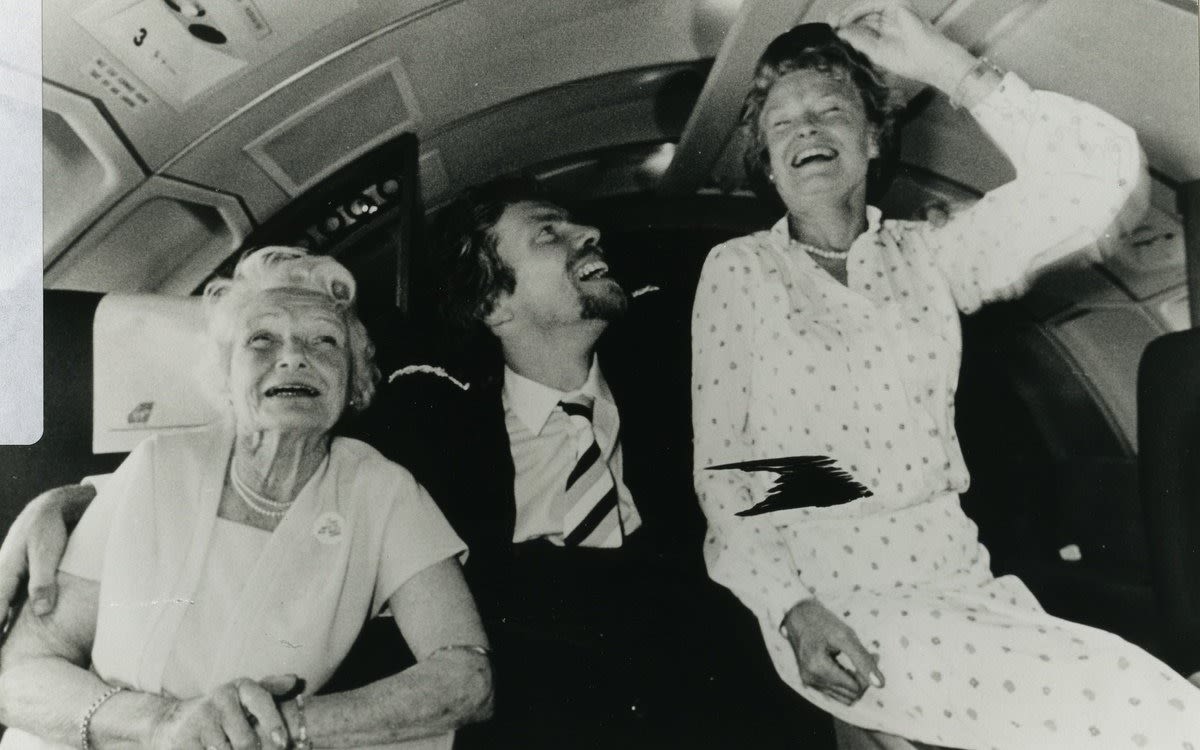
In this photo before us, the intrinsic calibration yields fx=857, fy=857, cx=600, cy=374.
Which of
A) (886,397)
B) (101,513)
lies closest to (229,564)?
(101,513)

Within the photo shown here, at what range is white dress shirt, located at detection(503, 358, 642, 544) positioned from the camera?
115cm

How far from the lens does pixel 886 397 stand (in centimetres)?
114

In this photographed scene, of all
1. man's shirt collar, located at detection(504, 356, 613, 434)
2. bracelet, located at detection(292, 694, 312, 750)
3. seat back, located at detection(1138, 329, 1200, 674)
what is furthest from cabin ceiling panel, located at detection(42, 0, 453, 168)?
seat back, located at detection(1138, 329, 1200, 674)

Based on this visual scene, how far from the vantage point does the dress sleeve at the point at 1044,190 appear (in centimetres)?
114

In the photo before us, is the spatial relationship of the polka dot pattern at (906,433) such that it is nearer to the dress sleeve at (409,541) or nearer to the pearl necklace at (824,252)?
the pearl necklace at (824,252)

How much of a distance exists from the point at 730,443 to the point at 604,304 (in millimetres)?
257

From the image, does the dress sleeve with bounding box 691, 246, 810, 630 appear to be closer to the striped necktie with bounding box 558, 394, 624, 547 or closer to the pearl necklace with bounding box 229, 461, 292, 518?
the striped necktie with bounding box 558, 394, 624, 547

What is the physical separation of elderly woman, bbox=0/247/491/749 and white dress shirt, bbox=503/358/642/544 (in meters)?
0.12

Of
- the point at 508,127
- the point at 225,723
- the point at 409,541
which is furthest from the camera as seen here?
the point at 508,127

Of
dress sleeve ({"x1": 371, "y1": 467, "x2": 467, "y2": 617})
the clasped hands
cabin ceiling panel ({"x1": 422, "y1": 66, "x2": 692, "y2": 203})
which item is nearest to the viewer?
the clasped hands

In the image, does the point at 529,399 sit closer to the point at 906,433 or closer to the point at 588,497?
the point at 588,497

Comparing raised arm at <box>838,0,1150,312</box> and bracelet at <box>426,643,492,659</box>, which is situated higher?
raised arm at <box>838,0,1150,312</box>

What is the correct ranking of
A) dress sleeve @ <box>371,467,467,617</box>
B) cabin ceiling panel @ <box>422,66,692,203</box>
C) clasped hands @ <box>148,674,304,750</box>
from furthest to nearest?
cabin ceiling panel @ <box>422,66,692,203</box> < dress sleeve @ <box>371,467,467,617</box> < clasped hands @ <box>148,674,304,750</box>

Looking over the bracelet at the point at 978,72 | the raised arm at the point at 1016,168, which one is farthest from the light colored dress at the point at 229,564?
the bracelet at the point at 978,72
